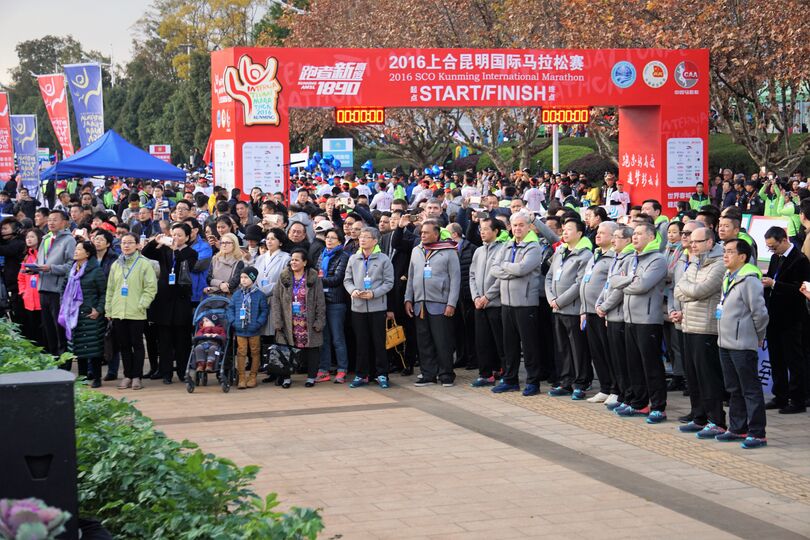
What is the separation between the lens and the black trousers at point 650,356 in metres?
11.2

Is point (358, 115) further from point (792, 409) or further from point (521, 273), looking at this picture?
point (792, 409)

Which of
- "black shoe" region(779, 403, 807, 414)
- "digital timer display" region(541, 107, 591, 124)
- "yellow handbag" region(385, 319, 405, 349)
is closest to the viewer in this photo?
"black shoe" region(779, 403, 807, 414)

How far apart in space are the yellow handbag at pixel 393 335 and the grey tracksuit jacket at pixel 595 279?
2.71 metres

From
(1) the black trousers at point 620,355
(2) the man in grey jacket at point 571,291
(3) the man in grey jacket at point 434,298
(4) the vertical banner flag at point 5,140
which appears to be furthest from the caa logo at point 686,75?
(4) the vertical banner flag at point 5,140

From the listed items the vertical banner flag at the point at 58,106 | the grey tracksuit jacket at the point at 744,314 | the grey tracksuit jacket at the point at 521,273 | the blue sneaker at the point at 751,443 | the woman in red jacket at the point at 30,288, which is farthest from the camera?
the vertical banner flag at the point at 58,106

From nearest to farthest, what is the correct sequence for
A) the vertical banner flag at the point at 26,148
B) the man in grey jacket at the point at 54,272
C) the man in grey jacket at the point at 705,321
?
the man in grey jacket at the point at 705,321, the man in grey jacket at the point at 54,272, the vertical banner flag at the point at 26,148

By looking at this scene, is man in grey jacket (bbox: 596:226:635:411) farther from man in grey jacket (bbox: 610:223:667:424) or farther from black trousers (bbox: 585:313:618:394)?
black trousers (bbox: 585:313:618:394)

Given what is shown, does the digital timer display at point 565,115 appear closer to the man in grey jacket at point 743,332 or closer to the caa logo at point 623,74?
the caa logo at point 623,74

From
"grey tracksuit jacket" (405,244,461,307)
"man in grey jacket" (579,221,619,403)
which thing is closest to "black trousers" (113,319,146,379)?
"grey tracksuit jacket" (405,244,461,307)

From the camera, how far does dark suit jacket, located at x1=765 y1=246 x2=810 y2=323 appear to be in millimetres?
11344

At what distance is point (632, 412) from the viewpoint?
11.5 metres

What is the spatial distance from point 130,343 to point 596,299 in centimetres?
535

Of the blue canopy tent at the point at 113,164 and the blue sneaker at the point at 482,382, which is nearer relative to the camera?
the blue sneaker at the point at 482,382

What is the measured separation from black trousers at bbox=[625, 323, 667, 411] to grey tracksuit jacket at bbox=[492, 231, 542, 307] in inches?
65.2
